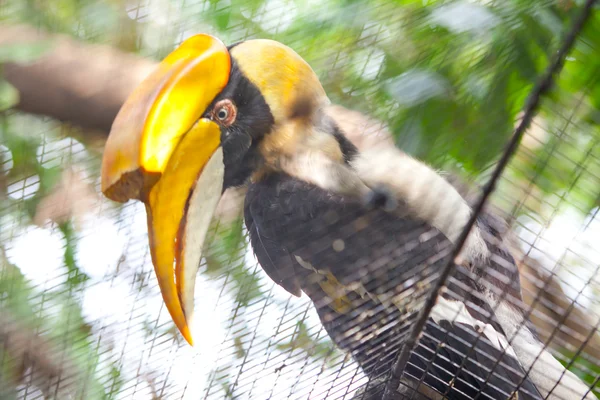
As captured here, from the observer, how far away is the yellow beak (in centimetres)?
102

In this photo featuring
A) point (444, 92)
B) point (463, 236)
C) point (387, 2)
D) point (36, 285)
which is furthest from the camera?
point (36, 285)

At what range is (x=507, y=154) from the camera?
57 centimetres

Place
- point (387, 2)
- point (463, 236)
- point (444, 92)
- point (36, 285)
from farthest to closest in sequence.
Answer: point (36, 285)
point (387, 2)
point (444, 92)
point (463, 236)

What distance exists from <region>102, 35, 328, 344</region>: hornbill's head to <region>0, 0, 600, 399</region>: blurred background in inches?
1.8

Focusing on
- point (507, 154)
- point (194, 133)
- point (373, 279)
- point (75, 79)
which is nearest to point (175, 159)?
point (194, 133)

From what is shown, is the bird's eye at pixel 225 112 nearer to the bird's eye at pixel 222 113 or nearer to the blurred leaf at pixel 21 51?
the bird's eye at pixel 222 113

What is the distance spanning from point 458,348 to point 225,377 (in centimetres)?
39

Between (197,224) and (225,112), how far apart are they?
0.71 ft

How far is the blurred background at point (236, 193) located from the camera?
85 cm

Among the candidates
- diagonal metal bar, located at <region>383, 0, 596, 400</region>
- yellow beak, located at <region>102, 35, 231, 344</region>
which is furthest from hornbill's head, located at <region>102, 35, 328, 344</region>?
diagonal metal bar, located at <region>383, 0, 596, 400</region>

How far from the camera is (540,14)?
2.83ft

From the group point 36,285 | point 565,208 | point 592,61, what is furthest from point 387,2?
point 36,285

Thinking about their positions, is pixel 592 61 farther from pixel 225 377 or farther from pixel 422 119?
pixel 225 377

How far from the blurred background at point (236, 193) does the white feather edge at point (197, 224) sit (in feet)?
0.12
